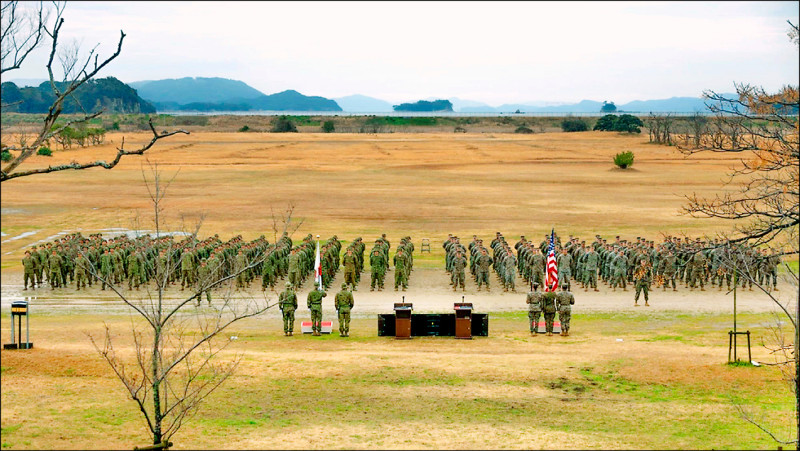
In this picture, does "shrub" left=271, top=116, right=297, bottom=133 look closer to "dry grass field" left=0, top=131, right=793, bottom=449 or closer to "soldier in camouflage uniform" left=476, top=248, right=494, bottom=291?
"dry grass field" left=0, top=131, right=793, bottom=449

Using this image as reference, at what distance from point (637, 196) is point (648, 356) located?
121 ft

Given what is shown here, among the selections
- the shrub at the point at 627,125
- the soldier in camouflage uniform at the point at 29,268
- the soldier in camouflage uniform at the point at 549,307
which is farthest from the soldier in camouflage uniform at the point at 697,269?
the shrub at the point at 627,125

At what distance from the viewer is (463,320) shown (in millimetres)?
19922

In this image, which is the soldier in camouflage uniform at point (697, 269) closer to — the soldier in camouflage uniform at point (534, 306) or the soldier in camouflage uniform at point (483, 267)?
the soldier in camouflage uniform at point (483, 267)

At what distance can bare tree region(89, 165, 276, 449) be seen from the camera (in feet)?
36.4

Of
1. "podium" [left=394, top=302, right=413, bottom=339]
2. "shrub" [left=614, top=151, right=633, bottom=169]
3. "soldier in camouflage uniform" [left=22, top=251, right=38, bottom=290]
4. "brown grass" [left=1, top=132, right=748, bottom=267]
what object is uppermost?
"shrub" [left=614, top=151, right=633, bottom=169]

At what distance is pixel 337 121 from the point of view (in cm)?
15225

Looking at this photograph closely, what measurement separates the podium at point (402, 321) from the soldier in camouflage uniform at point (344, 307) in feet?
3.79

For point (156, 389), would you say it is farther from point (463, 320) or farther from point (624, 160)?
point (624, 160)

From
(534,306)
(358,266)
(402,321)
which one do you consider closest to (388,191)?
(358,266)

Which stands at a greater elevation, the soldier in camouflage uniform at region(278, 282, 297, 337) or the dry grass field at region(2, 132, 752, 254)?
the dry grass field at region(2, 132, 752, 254)

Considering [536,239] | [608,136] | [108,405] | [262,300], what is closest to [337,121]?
[608,136]

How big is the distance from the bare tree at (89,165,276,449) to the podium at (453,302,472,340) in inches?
203

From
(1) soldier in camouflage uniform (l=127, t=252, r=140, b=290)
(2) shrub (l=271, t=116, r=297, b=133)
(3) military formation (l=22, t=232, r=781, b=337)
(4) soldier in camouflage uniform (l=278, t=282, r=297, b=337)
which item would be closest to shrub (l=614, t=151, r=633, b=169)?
(3) military formation (l=22, t=232, r=781, b=337)
